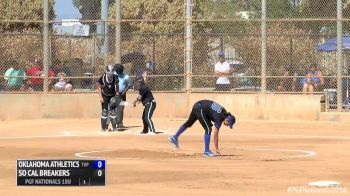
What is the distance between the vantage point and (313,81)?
2764 cm

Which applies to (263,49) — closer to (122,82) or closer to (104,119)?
(122,82)

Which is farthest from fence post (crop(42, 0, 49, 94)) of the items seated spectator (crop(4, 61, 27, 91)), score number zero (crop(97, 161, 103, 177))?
score number zero (crop(97, 161, 103, 177))

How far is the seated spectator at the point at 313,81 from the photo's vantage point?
90.3ft

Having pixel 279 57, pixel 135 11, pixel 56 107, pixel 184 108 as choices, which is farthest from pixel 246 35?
pixel 135 11

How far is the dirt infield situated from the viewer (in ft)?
46.0

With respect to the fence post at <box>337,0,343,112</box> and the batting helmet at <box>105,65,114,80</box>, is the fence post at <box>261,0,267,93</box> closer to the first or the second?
the fence post at <box>337,0,343,112</box>

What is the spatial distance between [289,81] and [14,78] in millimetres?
8624

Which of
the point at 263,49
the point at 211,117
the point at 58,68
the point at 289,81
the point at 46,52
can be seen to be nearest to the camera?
the point at 211,117

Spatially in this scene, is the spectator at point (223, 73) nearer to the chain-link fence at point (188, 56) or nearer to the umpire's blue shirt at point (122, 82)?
the chain-link fence at point (188, 56)

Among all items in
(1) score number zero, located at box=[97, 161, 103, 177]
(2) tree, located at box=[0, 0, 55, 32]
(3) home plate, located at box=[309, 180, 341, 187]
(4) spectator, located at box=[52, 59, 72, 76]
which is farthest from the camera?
(2) tree, located at box=[0, 0, 55, 32]

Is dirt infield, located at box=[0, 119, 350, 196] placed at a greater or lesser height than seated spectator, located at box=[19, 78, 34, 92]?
lesser

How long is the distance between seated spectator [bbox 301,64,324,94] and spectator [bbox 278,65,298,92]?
0.31m

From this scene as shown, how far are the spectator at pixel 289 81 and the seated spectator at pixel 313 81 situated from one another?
31 centimetres
